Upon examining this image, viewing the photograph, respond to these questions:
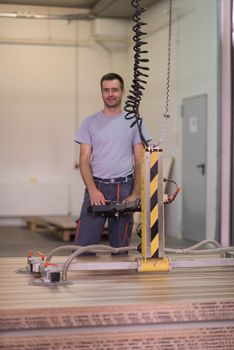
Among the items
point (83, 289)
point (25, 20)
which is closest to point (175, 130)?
point (25, 20)

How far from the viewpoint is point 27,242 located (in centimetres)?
899

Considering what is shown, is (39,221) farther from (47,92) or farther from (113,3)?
(113,3)

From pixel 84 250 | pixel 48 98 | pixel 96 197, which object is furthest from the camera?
pixel 48 98

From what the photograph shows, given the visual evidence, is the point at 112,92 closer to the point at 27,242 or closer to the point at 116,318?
the point at 116,318

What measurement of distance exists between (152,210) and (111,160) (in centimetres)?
117

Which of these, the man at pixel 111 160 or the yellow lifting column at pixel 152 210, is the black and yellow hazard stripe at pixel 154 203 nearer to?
the yellow lifting column at pixel 152 210

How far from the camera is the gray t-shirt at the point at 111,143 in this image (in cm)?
397

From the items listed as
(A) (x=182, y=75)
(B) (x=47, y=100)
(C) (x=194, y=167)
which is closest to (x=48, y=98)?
(B) (x=47, y=100)

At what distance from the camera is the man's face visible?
3.92 meters

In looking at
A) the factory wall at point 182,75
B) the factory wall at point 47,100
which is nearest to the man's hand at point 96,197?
the factory wall at point 182,75

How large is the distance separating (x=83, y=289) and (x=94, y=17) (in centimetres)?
896

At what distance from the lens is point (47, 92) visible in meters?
11.2

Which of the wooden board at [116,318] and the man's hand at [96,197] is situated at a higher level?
the man's hand at [96,197]

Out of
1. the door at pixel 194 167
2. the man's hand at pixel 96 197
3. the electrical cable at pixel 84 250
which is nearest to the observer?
the electrical cable at pixel 84 250
